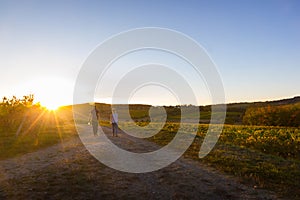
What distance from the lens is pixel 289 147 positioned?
813 inches

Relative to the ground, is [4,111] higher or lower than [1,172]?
higher

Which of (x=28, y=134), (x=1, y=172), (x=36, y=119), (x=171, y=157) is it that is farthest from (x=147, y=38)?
(x=36, y=119)

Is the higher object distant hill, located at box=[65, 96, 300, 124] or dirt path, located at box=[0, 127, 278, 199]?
distant hill, located at box=[65, 96, 300, 124]

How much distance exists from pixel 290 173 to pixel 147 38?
49.6 feet

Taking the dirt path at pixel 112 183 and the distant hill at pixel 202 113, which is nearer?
the dirt path at pixel 112 183

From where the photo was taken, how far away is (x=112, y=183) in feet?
34.3

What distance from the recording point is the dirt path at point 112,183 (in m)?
9.05

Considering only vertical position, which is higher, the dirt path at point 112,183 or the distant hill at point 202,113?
Result: the distant hill at point 202,113

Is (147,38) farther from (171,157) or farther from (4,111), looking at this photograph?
(4,111)

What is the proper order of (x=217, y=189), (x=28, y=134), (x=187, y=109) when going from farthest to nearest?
1. (x=187, y=109)
2. (x=28, y=134)
3. (x=217, y=189)

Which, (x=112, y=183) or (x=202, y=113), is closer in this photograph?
(x=112, y=183)

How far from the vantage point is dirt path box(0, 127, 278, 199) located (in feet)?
29.7

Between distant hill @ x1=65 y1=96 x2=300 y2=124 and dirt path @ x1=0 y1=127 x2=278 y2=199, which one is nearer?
dirt path @ x1=0 y1=127 x2=278 y2=199

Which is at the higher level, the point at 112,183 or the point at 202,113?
the point at 202,113
